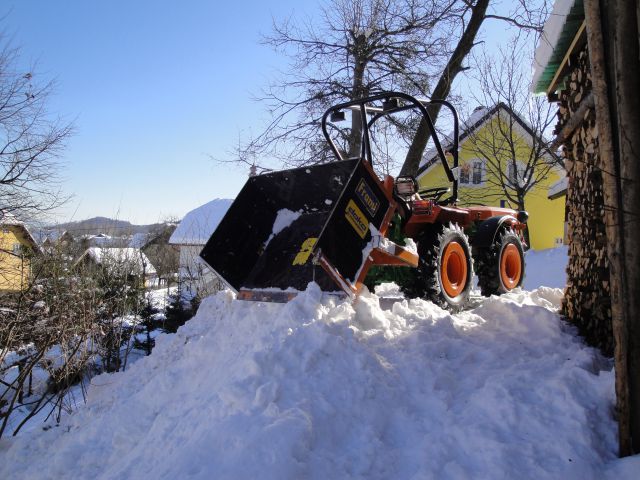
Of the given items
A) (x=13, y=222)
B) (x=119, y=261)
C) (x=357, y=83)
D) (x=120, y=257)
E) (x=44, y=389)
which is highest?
(x=357, y=83)

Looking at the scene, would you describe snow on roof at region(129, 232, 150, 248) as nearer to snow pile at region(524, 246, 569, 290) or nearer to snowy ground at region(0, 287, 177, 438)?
snowy ground at region(0, 287, 177, 438)

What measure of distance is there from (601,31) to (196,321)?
3893mm

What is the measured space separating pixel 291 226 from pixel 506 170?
13831 millimetres

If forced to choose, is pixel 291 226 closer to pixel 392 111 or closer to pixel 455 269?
pixel 392 111

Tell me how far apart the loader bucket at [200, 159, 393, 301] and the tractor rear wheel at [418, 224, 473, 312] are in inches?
29.5

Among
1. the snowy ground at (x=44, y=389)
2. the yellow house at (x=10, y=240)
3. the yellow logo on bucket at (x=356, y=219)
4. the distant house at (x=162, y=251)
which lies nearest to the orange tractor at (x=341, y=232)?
the yellow logo on bucket at (x=356, y=219)

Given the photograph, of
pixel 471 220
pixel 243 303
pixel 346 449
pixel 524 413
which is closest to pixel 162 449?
pixel 346 449

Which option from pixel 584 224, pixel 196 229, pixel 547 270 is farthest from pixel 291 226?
pixel 196 229

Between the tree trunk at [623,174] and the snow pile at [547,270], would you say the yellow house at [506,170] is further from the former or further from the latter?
the tree trunk at [623,174]

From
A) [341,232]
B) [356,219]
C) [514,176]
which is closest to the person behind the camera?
[341,232]

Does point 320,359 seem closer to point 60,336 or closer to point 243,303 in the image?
point 243,303

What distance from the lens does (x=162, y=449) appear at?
3104 mm

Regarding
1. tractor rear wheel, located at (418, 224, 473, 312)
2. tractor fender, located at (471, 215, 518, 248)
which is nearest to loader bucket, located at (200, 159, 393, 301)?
tractor rear wheel, located at (418, 224, 473, 312)

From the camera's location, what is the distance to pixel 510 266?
266 inches
